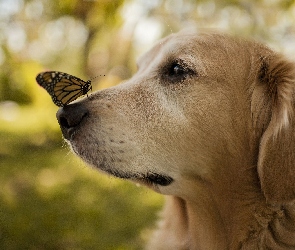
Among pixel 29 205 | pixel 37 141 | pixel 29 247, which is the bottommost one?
pixel 37 141

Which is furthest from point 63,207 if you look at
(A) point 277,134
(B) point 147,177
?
→ (A) point 277,134

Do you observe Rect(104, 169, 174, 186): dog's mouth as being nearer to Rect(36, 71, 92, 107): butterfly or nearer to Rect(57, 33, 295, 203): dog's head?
Rect(57, 33, 295, 203): dog's head

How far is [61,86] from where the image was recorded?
2.52m

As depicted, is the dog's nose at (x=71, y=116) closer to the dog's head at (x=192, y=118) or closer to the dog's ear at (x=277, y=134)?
the dog's head at (x=192, y=118)

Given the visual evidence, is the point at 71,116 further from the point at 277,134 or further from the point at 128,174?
the point at 277,134

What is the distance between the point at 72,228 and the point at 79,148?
8.87ft

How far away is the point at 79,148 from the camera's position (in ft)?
8.36

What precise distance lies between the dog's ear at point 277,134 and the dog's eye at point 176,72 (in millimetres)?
441

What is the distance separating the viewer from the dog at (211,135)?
2.53 m

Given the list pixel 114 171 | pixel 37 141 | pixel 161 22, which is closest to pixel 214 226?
pixel 114 171

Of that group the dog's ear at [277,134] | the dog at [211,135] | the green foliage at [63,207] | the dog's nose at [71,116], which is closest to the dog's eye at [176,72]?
the dog at [211,135]

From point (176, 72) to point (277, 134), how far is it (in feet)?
2.27

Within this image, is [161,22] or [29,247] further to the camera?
[29,247]

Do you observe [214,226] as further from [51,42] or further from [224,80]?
[51,42]
